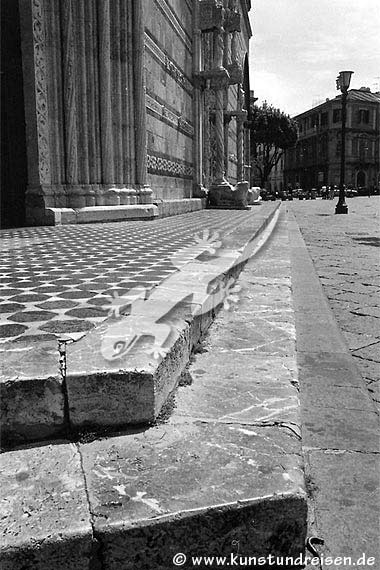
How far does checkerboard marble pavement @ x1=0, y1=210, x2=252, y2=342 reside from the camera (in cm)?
207

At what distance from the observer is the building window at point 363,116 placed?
69.0 meters

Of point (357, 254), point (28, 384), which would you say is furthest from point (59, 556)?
point (357, 254)

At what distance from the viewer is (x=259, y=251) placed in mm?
6086

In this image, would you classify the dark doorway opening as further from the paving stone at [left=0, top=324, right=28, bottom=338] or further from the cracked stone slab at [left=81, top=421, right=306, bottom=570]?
the cracked stone slab at [left=81, top=421, right=306, bottom=570]

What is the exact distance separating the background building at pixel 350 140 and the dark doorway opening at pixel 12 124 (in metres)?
64.5

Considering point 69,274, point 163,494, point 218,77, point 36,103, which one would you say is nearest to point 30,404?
point 163,494

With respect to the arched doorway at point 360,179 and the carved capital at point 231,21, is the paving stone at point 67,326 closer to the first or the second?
the carved capital at point 231,21

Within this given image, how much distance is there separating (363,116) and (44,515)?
75.4m

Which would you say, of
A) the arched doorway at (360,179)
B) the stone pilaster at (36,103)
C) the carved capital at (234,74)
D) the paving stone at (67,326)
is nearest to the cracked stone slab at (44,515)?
the paving stone at (67,326)

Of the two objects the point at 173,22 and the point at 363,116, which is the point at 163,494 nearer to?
the point at 173,22

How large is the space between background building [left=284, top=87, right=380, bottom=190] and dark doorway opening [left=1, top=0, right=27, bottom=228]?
6447 centimetres

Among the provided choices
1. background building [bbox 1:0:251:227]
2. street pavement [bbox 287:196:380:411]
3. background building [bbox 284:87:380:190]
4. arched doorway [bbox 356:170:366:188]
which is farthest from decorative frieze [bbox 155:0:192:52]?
arched doorway [bbox 356:170:366:188]

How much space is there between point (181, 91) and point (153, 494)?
13.0 meters

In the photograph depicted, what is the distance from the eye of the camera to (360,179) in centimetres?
7081
